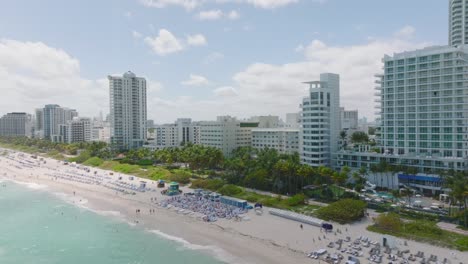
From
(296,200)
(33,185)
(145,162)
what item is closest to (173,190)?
(296,200)

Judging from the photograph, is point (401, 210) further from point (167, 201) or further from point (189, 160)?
point (189, 160)

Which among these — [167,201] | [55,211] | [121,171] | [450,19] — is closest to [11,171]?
[121,171]

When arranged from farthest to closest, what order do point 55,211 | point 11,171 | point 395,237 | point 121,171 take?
1. point 11,171
2. point 121,171
3. point 55,211
4. point 395,237

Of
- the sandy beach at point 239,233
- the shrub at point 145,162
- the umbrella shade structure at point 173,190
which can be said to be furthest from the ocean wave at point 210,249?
the shrub at point 145,162

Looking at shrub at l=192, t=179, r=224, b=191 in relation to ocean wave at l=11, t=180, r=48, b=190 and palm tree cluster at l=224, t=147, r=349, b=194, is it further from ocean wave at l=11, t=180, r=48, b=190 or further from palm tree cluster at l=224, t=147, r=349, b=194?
ocean wave at l=11, t=180, r=48, b=190

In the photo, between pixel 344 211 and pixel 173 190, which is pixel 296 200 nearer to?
pixel 344 211

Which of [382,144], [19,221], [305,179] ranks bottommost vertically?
[19,221]
